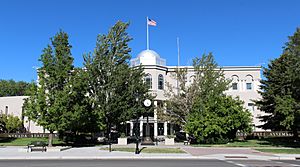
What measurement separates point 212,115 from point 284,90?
9.58 meters

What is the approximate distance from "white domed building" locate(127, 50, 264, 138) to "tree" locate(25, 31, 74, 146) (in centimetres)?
1545

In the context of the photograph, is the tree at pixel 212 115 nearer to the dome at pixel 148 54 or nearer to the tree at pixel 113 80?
the tree at pixel 113 80

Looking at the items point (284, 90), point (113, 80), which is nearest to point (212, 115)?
point (284, 90)

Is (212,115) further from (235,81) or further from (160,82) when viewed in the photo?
(235,81)

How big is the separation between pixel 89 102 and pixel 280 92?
21705 mm

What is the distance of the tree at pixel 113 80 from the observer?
1254 inches

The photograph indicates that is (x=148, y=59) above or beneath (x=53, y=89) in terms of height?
above

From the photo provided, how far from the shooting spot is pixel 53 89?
83.0 ft

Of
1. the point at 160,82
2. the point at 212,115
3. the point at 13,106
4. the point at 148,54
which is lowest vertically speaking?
the point at 212,115

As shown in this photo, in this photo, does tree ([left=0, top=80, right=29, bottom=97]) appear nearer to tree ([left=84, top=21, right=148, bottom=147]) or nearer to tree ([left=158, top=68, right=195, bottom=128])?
tree ([left=84, top=21, right=148, bottom=147])

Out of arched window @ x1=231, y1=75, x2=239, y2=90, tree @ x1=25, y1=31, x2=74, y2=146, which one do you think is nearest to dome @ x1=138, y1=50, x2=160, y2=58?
arched window @ x1=231, y1=75, x2=239, y2=90

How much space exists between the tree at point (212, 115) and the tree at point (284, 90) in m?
4.09

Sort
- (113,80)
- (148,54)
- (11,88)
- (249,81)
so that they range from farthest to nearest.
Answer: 1. (11,88)
2. (249,81)
3. (148,54)
4. (113,80)

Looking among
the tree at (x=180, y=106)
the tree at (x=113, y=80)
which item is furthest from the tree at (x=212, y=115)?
the tree at (x=113, y=80)
